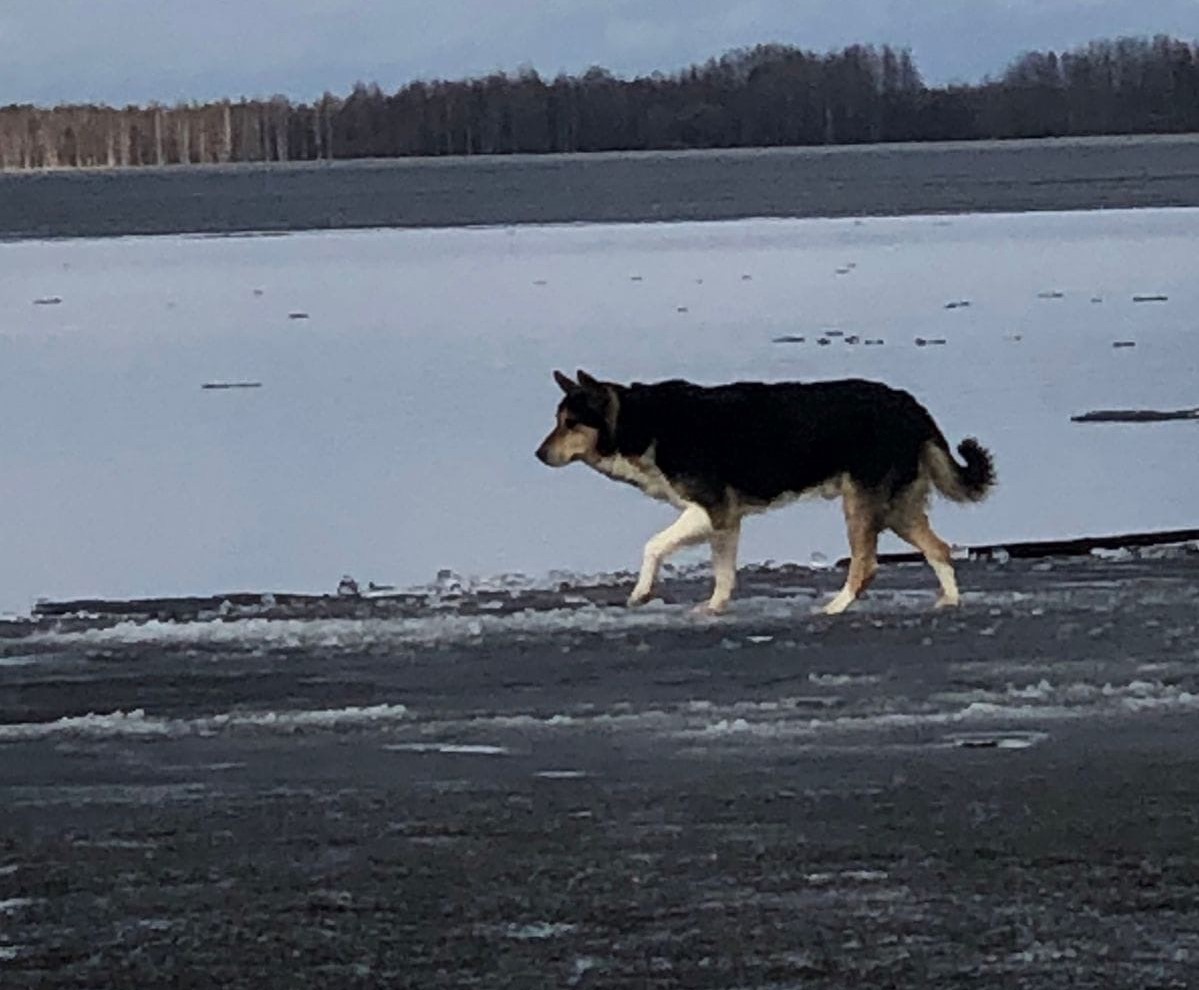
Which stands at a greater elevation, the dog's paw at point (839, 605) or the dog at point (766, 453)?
the dog at point (766, 453)

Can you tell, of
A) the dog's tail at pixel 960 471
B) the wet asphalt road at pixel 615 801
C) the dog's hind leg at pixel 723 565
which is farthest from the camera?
the dog's tail at pixel 960 471

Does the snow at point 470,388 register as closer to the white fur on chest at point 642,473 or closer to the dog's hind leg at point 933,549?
the white fur on chest at point 642,473

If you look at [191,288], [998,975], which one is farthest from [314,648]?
[191,288]

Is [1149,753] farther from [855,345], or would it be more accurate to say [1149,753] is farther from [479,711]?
[855,345]

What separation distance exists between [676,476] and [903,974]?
462cm

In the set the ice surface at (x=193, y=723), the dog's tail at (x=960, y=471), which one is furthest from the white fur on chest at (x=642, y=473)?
the ice surface at (x=193, y=723)

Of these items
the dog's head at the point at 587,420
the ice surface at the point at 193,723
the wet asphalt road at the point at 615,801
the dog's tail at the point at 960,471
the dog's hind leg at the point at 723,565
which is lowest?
the ice surface at the point at 193,723

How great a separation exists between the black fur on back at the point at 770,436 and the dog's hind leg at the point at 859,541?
55mm

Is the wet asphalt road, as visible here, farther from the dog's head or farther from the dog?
the dog's head

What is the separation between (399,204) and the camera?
66750 mm

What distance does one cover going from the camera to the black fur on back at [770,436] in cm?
944

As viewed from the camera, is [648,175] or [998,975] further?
[648,175]

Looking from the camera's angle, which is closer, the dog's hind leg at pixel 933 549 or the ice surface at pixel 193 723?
the ice surface at pixel 193 723

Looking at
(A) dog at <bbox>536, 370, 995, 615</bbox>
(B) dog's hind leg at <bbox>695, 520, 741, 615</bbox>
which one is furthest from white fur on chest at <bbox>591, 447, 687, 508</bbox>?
(B) dog's hind leg at <bbox>695, 520, 741, 615</bbox>
